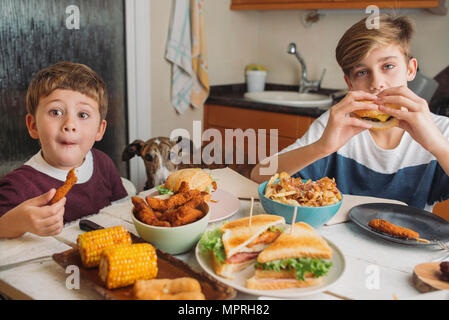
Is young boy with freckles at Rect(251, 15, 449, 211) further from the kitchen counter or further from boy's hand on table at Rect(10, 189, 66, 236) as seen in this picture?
the kitchen counter

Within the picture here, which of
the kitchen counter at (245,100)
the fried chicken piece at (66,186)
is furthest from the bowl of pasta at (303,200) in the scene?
the kitchen counter at (245,100)

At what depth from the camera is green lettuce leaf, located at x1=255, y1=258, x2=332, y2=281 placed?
2.60 feet

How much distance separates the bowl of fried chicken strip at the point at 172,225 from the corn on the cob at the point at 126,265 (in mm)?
89

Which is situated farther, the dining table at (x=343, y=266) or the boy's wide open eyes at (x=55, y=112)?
the boy's wide open eyes at (x=55, y=112)

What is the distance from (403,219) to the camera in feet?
3.90

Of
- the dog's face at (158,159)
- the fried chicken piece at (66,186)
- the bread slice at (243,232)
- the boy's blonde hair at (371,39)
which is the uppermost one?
the boy's blonde hair at (371,39)

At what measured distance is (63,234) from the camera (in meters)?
1.07

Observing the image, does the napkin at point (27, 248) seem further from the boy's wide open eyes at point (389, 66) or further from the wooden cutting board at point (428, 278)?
the boy's wide open eyes at point (389, 66)

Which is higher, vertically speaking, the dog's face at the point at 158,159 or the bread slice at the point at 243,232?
the bread slice at the point at 243,232

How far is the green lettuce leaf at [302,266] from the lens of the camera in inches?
31.2

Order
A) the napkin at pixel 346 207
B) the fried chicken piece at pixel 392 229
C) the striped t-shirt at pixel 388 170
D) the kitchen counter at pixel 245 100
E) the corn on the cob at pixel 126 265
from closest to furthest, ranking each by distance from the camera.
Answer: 1. the corn on the cob at pixel 126 265
2. the fried chicken piece at pixel 392 229
3. the napkin at pixel 346 207
4. the striped t-shirt at pixel 388 170
5. the kitchen counter at pixel 245 100

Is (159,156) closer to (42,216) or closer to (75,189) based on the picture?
(75,189)

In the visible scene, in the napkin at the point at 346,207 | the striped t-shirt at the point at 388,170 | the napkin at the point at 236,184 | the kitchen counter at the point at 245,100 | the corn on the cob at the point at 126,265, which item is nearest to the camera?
the corn on the cob at the point at 126,265

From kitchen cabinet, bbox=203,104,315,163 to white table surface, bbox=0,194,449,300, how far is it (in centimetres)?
172
